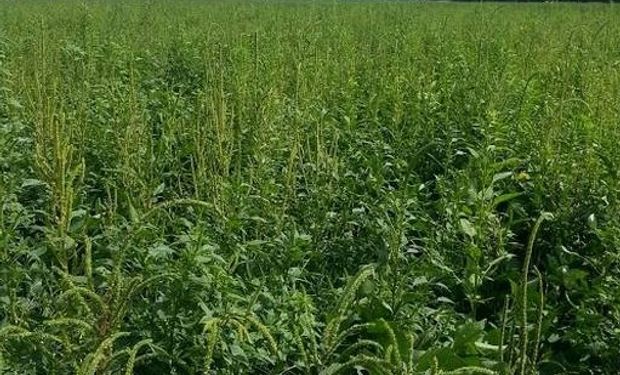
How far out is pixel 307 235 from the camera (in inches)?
97.0

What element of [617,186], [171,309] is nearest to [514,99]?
[617,186]

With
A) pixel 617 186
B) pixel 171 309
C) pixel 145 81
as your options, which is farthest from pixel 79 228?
pixel 145 81

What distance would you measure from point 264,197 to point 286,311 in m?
0.71

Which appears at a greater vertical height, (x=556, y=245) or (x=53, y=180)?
(x=53, y=180)

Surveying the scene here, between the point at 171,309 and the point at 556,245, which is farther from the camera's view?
the point at 556,245

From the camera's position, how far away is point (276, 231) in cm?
260

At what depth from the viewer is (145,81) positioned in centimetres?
554

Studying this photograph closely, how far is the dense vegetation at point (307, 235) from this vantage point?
176cm

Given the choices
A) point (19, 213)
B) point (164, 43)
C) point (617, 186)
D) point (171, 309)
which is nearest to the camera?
point (171, 309)

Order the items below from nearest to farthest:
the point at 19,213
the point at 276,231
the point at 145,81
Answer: the point at 19,213 → the point at 276,231 → the point at 145,81

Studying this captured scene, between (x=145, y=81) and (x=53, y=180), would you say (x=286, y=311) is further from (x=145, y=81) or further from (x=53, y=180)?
(x=145, y=81)

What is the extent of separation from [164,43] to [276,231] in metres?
5.36

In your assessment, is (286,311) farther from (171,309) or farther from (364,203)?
(364,203)

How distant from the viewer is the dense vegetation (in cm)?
176
